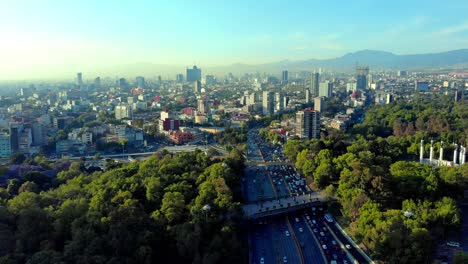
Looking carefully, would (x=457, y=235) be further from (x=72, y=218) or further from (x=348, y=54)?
(x=348, y=54)

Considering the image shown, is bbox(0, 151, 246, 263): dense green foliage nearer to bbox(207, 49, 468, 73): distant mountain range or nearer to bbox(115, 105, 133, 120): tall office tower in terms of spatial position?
bbox(115, 105, 133, 120): tall office tower

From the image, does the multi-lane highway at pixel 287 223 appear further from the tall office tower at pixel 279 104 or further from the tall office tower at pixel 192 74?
the tall office tower at pixel 192 74

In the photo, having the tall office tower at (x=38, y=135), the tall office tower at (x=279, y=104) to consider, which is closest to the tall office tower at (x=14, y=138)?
the tall office tower at (x=38, y=135)

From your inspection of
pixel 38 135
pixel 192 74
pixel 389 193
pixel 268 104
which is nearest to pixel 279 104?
pixel 268 104

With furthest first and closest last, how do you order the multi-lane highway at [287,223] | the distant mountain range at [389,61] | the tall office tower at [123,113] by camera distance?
the distant mountain range at [389,61] → the tall office tower at [123,113] → the multi-lane highway at [287,223]

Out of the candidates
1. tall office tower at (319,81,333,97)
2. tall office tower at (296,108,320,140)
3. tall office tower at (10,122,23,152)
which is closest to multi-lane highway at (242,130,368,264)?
tall office tower at (296,108,320,140)

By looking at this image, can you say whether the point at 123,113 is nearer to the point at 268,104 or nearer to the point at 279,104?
the point at 268,104
